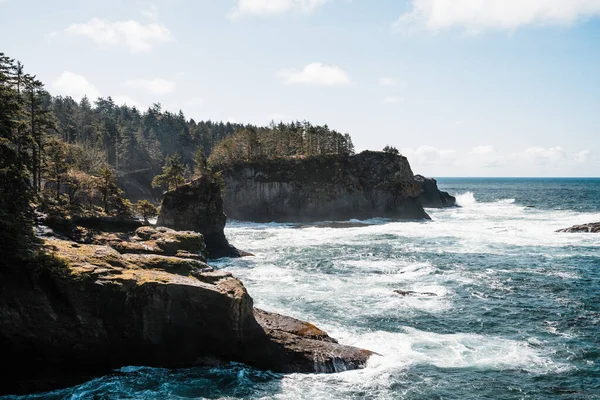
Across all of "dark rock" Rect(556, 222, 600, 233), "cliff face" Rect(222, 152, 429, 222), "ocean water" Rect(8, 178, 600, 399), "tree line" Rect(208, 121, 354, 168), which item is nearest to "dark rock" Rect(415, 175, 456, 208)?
"tree line" Rect(208, 121, 354, 168)

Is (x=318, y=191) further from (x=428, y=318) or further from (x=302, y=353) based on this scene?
(x=302, y=353)

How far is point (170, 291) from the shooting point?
77.3 ft

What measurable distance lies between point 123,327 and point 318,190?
7540 centimetres

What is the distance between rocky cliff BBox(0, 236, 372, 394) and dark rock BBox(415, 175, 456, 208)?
117 m

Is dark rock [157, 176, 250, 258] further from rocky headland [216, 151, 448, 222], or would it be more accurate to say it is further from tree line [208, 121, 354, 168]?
tree line [208, 121, 354, 168]

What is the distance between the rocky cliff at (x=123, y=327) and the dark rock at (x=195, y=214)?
1297 inches

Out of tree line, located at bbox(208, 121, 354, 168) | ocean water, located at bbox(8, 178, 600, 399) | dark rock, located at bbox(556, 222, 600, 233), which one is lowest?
ocean water, located at bbox(8, 178, 600, 399)

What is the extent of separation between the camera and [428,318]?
102 ft

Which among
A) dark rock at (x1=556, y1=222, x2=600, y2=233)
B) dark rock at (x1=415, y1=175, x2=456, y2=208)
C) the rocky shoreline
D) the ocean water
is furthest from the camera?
dark rock at (x1=415, y1=175, x2=456, y2=208)

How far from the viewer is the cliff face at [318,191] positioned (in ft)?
314

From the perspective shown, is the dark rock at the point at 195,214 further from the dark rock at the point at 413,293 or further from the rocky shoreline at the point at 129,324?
the rocky shoreline at the point at 129,324

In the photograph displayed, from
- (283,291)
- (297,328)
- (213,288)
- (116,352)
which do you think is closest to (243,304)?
(213,288)

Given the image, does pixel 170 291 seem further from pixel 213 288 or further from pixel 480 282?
pixel 480 282

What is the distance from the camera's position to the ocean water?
829 inches
